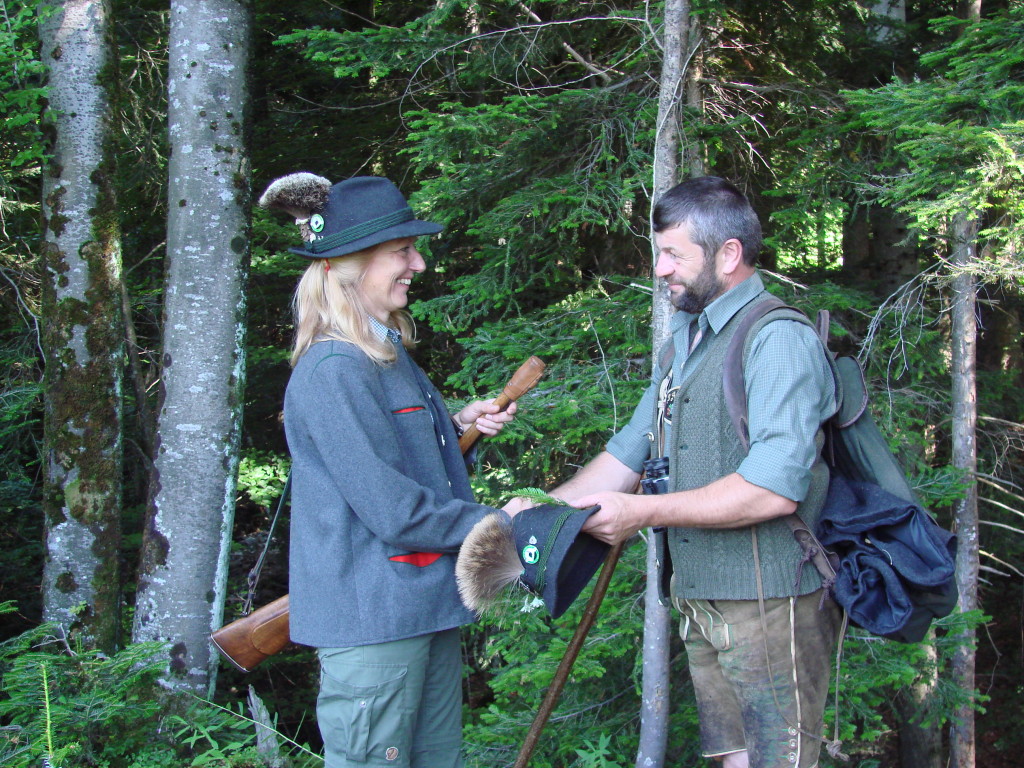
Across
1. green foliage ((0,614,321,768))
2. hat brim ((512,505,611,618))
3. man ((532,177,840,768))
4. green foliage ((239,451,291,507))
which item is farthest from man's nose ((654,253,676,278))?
green foliage ((239,451,291,507))

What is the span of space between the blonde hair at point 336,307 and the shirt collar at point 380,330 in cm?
2

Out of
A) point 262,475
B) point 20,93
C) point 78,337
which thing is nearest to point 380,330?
point 78,337

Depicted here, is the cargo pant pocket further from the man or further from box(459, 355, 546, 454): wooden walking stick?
→ box(459, 355, 546, 454): wooden walking stick

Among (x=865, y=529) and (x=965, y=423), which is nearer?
(x=865, y=529)

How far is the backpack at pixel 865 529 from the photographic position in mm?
2469

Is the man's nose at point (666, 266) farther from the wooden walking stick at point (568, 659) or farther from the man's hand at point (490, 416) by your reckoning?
the wooden walking stick at point (568, 659)

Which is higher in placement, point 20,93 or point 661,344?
point 20,93

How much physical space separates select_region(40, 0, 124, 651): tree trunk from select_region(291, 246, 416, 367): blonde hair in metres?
3.84

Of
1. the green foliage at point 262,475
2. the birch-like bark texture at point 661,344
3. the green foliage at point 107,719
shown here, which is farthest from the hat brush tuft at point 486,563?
the green foliage at point 262,475

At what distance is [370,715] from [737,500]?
121 cm

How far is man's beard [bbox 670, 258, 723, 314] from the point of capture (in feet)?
9.06

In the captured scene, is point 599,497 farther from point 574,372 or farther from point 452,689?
point 574,372

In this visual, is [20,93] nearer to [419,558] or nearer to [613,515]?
[419,558]

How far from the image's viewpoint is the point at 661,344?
4211 mm
